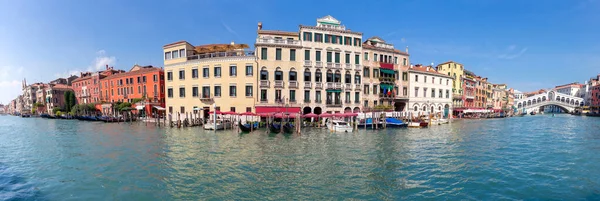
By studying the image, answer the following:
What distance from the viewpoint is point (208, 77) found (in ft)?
98.4

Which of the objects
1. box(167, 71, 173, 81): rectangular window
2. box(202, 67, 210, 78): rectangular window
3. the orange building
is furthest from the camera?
the orange building

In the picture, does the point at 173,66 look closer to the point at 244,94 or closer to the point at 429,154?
the point at 244,94

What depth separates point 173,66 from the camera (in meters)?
32.3

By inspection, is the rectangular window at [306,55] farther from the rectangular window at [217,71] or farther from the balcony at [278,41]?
the rectangular window at [217,71]

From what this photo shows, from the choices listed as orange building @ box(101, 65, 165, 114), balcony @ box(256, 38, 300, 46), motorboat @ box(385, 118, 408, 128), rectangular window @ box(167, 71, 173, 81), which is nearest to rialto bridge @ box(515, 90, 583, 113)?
motorboat @ box(385, 118, 408, 128)

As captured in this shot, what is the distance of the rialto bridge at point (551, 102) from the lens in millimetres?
69375

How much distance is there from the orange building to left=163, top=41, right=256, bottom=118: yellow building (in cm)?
509

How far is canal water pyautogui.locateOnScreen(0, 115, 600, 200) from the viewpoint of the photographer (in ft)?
26.9

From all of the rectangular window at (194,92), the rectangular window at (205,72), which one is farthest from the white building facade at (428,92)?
the rectangular window at (194,92)

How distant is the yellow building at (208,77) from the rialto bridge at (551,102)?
84.0 metres

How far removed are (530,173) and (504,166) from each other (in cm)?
103

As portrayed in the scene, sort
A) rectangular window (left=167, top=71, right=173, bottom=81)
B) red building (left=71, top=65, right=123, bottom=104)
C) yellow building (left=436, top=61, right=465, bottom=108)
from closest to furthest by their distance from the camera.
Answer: rectangular window (left=167, top=71, right=173, bottom=81), yellow building (left=436, top=61, right=465, bottom=108), red building (left=71, top=65, right=123, bottom=104)

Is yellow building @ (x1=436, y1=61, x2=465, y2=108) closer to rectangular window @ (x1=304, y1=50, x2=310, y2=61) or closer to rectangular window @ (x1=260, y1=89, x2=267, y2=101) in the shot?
rectangular window @ (x1=304, y1=50, x2=310, y2=61)

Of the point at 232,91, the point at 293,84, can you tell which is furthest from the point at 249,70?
the point at 293,84
